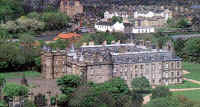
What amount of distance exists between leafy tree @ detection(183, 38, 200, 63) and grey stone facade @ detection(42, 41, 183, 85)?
50.0 feet

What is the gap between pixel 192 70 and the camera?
225ft

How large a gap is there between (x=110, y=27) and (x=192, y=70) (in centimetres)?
3109

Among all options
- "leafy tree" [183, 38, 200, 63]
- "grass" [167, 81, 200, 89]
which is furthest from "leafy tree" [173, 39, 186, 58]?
"grass" [167, 81, 200, 89]

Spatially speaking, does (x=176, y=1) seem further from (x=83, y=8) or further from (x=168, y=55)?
(x=168, y=55)

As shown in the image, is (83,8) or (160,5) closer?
(83,8)

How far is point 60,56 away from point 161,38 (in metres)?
29.2

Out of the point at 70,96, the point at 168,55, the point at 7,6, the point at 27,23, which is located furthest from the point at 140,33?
the point at 70,96

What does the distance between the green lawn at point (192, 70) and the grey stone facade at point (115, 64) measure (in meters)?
4.17

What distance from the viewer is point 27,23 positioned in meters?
94.9

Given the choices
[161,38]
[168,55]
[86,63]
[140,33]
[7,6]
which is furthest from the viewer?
[7,6]

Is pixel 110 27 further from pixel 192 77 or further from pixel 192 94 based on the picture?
pixel 192 94

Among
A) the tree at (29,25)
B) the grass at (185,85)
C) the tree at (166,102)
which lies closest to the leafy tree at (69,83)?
the tree at (166,102)

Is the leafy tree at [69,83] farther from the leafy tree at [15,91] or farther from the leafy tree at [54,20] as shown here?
the leafy tree at [54,20]

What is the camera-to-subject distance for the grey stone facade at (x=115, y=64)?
57.3 metres
